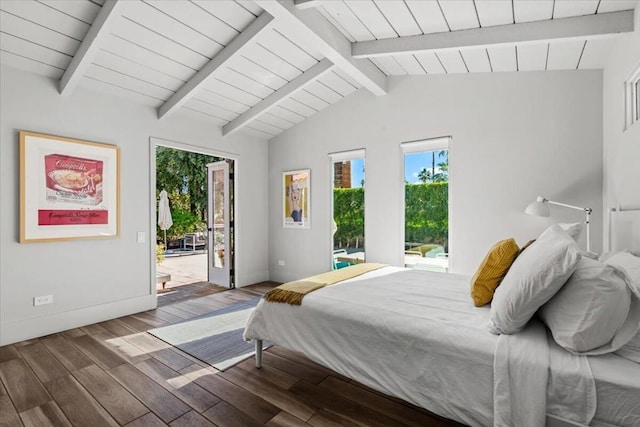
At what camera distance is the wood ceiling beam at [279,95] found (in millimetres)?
3605

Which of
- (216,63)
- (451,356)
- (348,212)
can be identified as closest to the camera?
(451,356)

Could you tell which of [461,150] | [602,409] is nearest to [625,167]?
[461,150]

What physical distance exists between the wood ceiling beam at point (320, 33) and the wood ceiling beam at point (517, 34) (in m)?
0.30

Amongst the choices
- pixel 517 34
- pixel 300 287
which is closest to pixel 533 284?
pixel 300 287

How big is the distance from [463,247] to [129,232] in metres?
4.00

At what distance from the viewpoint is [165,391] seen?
2.13 metres

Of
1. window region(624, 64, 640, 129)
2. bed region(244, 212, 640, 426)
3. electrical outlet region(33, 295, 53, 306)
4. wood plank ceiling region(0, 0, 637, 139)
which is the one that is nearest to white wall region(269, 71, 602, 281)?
wood plank ceiling region(0, 0, 637, 139)

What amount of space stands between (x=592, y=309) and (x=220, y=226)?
4.94 meters

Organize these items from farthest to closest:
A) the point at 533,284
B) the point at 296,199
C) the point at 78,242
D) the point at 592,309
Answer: the point at 296,199 < the point at 78,242 < the point at 533,284 < the point at 592,309

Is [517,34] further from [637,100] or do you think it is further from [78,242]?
[78,242]

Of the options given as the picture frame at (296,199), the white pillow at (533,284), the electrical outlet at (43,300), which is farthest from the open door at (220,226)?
the white pillow at (533,284)

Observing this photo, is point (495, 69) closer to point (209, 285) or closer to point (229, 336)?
point (229, 336)

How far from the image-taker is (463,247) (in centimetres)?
365

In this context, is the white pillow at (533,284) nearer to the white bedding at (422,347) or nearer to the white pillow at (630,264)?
the white bedding at (422,347)
